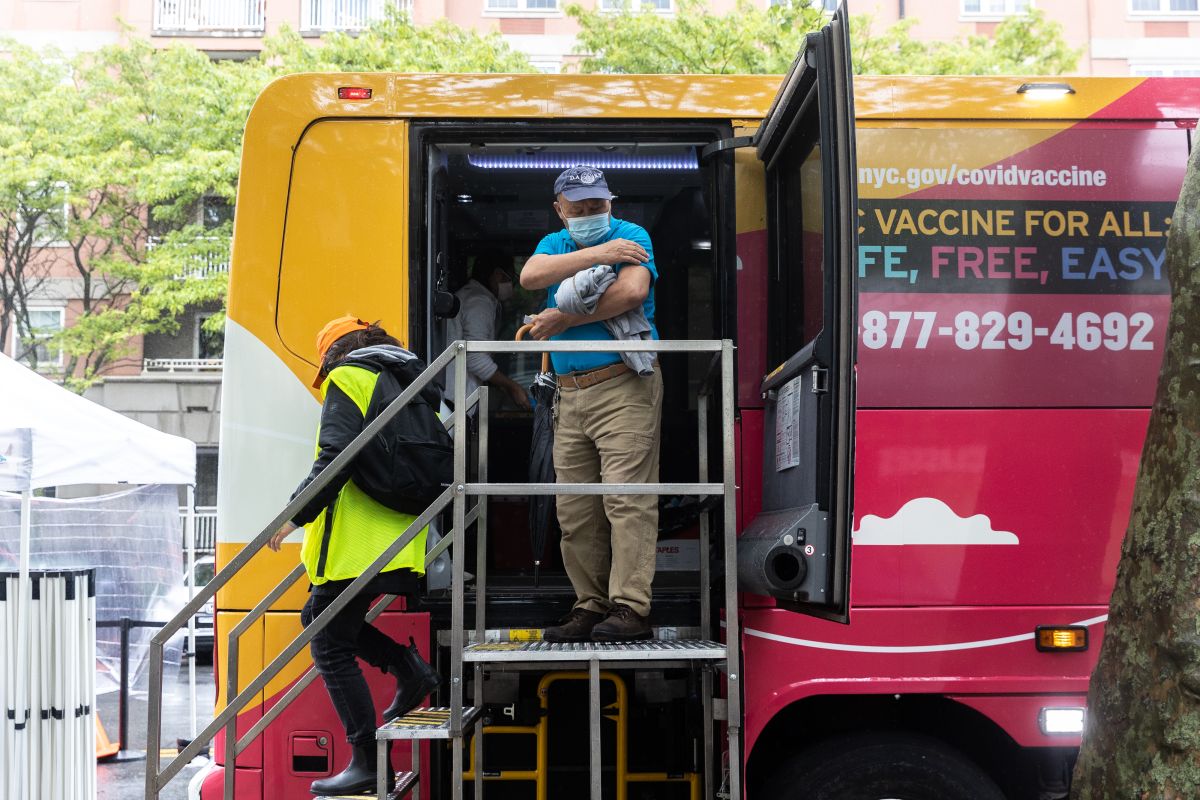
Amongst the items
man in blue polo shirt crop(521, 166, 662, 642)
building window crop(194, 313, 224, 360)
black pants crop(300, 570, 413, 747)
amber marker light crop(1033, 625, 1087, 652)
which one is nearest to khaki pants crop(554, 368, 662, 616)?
man in blue polo shirt crop(521, 166, 662, 642)

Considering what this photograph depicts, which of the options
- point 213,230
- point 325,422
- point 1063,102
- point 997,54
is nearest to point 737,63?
point 997,54

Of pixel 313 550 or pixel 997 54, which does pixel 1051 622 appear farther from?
pixel 997 54

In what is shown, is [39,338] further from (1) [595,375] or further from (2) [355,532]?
(1) [595,375]

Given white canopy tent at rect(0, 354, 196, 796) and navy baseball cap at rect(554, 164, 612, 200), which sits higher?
navy baseball cap at rect(554, 164, 612, 200)

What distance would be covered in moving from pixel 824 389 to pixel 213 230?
1810 cm

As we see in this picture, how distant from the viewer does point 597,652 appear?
360cm

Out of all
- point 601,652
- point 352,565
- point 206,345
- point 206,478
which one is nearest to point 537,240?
point 352,565

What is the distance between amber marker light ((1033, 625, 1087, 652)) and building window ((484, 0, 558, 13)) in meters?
21.2

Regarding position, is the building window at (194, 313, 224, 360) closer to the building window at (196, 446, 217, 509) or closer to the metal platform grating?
the building window at (196, 446, 217, 509)

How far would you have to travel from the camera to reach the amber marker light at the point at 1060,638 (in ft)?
13.3

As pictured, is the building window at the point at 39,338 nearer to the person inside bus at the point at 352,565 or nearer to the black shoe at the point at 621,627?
the person inside bus at the point at 352,565

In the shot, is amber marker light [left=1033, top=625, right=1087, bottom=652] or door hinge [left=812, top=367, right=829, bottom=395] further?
amber marker light [left=1033, top=625, right=1087, bottom=652]

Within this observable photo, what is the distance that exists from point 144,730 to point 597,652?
25.5 ft

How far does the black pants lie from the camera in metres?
3.96
